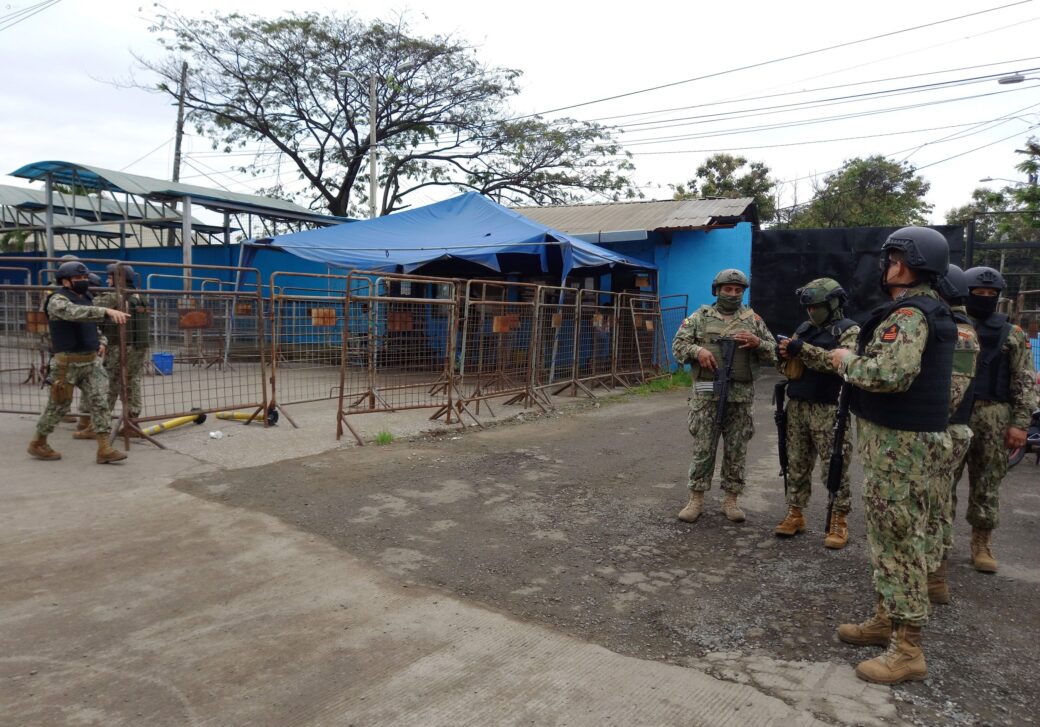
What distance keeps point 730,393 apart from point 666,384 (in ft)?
25.8

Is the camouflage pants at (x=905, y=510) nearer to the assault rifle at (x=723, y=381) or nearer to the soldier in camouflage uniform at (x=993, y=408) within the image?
the soldier in camouflage uniform at (x=993, y=408)

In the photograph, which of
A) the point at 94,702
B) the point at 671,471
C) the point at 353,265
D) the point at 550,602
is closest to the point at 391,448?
the point at 671,471

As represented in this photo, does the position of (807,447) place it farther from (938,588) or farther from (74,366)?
(74,366)

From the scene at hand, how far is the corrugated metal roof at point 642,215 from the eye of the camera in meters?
14.5

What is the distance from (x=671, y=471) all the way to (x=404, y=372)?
12.0 feet

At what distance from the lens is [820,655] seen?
3.12m

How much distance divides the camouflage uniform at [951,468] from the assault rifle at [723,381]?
56.5 inches

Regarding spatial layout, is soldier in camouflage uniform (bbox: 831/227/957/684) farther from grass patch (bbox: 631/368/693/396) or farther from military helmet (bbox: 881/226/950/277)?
grass patch (bbox: 631/368/693/396)

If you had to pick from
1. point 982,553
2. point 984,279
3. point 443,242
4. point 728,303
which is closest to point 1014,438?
point 982,553

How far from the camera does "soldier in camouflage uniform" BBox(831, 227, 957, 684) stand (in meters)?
2.90

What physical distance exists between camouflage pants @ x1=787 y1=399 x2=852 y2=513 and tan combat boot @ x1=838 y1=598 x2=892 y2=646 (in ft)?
4.81

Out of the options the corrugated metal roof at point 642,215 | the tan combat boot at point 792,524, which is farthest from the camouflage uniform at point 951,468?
the corrugated metal roof at point 642,215

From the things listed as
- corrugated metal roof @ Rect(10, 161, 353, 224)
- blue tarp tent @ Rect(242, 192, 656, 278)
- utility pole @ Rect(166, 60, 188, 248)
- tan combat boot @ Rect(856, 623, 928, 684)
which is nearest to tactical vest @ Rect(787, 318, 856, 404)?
tan combat boot @ Rect(856, 623, 928, 684)

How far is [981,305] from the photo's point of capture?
14.3 feet
